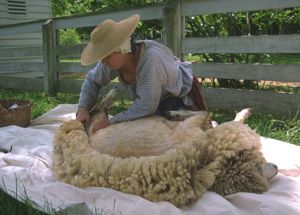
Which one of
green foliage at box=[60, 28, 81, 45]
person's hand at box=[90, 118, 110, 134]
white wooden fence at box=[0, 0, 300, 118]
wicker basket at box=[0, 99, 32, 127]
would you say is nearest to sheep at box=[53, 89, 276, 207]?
person's hand at box=[90, 118, 110, 134]

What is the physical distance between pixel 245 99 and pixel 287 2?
1.04 meters

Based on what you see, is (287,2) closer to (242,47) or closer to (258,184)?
Result: (242,47)

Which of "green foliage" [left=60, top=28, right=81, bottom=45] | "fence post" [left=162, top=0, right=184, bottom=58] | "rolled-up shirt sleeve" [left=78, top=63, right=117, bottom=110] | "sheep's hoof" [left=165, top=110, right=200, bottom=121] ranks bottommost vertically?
"green foliage" [left=60, top=28, right=81, bottom=45]

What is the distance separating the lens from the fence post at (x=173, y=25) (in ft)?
17.1

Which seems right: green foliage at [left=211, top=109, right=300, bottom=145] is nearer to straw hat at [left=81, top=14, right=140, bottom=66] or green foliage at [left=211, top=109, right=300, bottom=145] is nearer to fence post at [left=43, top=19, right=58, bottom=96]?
straw hat at [left=81, top=14, right=140, bottom=66]

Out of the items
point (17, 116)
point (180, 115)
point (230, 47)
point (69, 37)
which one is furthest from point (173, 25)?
point (69, 37)

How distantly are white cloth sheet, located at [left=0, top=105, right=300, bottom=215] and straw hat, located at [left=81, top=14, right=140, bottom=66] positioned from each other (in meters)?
0.75

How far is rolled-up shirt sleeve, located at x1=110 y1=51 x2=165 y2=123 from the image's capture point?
8.91ft

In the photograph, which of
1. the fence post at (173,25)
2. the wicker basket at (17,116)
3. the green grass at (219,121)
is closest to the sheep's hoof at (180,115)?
the green grass at (219,121)

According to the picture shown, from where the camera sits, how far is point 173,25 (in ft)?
17.2

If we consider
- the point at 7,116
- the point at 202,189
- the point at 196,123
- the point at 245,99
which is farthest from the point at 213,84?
the point at 202,189

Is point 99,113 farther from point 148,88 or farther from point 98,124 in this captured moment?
point 148,88

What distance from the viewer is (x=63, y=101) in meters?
6.36

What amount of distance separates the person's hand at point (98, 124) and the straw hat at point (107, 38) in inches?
15.1
